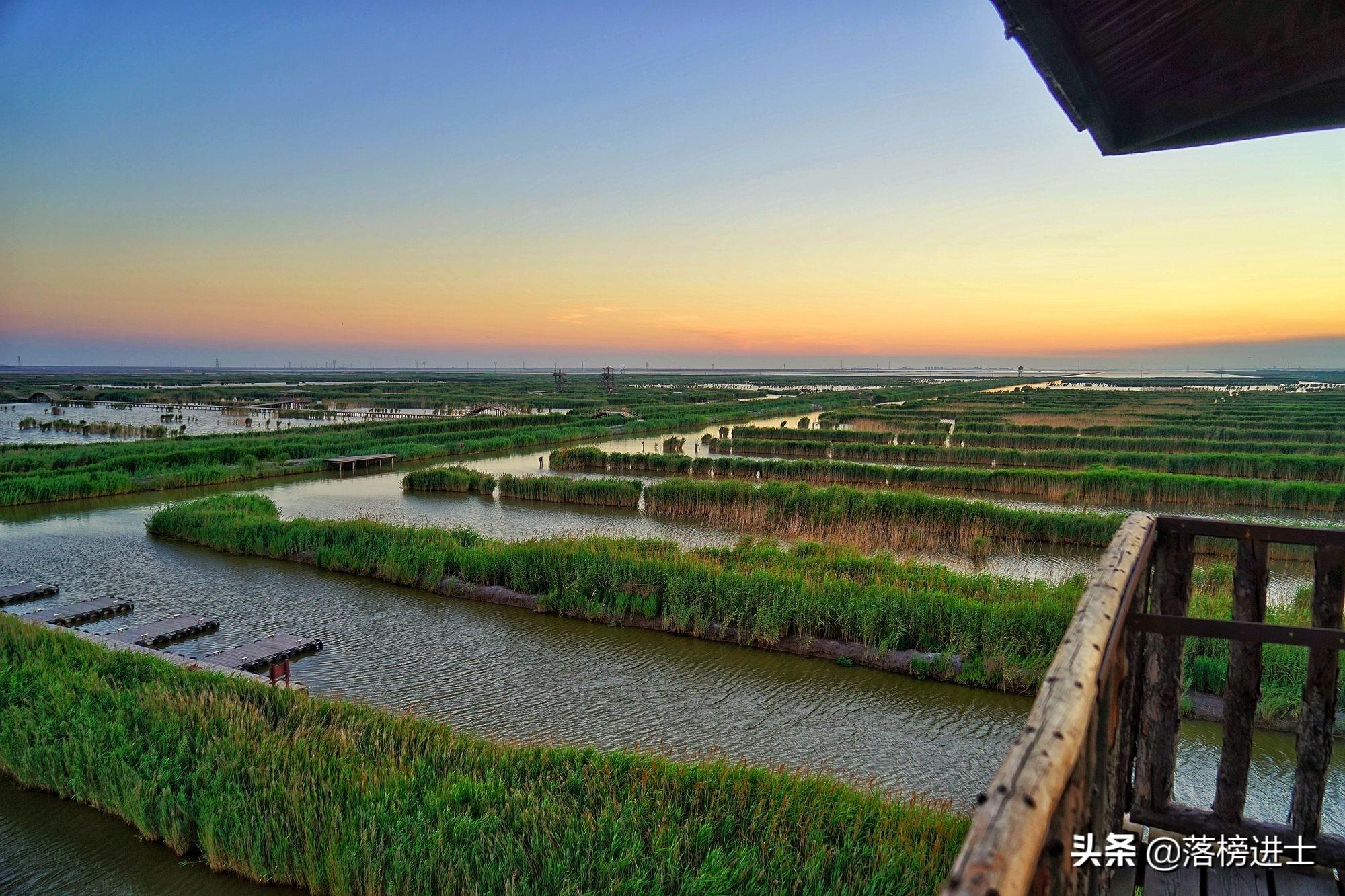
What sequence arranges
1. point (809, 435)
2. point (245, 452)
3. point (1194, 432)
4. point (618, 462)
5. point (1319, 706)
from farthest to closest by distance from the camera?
point (809, 435) < point (1194, 432) < point (618, 462) < point (245, 452) < point (1319, 706)

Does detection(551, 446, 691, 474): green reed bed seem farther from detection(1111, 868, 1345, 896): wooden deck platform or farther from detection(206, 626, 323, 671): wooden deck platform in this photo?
detection(1111, 868, 1345, 896): wooden deck platform

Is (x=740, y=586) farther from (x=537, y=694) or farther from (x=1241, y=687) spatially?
(x=1241, y=687)

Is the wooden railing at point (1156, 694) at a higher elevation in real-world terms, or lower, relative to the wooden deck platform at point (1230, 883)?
higher

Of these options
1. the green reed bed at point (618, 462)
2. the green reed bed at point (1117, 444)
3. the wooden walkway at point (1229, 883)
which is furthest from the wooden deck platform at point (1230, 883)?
the green reed bed at point (1117, 444)

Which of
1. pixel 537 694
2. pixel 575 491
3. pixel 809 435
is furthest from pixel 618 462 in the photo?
pixel 537 694

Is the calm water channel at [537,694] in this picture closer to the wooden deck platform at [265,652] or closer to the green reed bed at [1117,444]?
the wooden deck platform at [265,652]

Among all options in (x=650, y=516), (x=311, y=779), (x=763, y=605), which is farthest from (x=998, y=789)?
(x=650, y=516)
